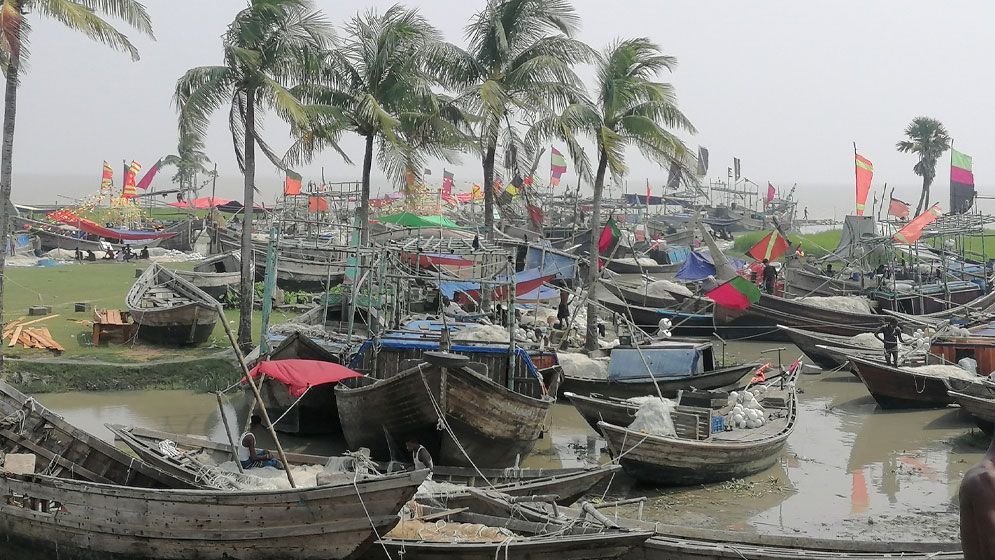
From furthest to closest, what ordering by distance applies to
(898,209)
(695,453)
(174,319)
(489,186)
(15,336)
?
(898,209)
(489,186)
(174,319)
(15,336)
(695,453)

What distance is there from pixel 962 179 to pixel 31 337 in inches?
1120

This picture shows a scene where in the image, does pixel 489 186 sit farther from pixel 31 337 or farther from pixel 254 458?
pixel 254 458

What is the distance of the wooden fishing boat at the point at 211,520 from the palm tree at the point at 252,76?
10.4 m

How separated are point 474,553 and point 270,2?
12969 mm

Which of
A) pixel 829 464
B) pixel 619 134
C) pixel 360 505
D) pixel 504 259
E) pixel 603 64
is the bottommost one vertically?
pixel 829 464

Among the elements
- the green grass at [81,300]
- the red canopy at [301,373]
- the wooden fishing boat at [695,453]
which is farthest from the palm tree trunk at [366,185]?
the wooden fishing boat at [695,453]

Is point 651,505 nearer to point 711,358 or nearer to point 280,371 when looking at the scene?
point 280,371

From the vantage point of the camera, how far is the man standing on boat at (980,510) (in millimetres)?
2803

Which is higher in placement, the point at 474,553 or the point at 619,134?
the point at 619,134

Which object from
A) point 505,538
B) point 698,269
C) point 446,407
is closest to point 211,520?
point 505,538

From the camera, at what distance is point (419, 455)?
1229 centimetres

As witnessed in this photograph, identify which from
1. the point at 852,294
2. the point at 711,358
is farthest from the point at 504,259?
the point at 852,294

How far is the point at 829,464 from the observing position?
52.1 ft

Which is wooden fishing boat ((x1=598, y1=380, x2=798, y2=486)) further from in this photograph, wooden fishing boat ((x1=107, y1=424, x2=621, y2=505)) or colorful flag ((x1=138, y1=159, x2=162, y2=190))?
colorful flag ((x1=138, y1=159, x2=162, y2=190))
